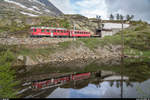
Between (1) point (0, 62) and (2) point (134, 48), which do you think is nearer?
(1) point (0, 62)

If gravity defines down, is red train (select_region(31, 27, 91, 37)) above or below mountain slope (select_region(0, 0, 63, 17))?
below

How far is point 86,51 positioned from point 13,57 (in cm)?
2065

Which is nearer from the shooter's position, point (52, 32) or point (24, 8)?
point (52, 32)

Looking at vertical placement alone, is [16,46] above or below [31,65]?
above

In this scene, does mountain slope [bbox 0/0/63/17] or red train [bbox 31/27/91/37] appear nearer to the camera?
red train [bbox 31/27/91/37]

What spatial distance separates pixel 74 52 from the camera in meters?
36.2

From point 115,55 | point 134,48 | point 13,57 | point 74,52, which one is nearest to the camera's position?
point 13,57

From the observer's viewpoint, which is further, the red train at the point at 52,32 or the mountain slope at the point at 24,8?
the mountain slope at the point at 24,8

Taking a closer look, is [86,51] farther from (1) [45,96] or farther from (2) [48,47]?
(1) [45,96]

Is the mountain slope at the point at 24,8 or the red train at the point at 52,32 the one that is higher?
the mountain slope at the point at 24,8

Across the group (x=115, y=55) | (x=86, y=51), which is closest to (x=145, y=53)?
(x=115, y=55)

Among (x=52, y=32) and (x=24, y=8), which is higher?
(x=24, y=8)

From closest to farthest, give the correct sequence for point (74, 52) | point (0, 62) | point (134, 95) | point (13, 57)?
1. point (0, 62)
2. point (134, 95)
3. point (13, 57)
4. point (74, 52)

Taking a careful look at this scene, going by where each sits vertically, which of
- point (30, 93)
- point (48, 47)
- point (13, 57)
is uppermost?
point (48, 47)
